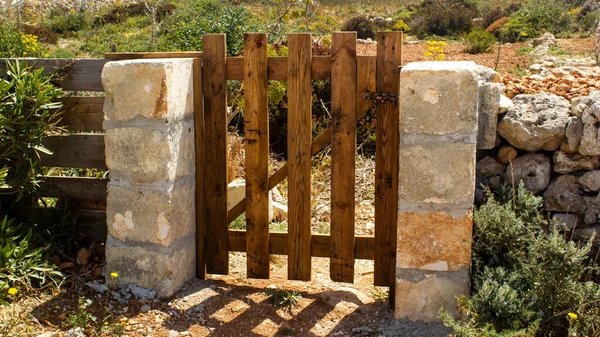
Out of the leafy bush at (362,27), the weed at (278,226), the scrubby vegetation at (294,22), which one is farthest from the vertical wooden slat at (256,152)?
the leafy bush at (362,27)

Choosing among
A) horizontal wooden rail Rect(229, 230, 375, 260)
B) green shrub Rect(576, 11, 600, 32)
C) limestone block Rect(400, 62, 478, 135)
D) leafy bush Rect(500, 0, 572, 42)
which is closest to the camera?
limestone block Rect(400, 62, 478, 135)

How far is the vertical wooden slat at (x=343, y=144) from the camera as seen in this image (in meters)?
3.69

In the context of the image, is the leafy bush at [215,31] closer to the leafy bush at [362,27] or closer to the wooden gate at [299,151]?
the wooden gate at [299,151]

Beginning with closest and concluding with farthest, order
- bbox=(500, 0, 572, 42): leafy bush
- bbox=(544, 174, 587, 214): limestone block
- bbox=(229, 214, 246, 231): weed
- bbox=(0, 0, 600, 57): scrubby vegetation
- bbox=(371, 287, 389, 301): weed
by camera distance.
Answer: bbox=(544, 174, 587, 214): limestone block, bbox=(371, 287, 389, 301): weed, bbox=(229, 214, 246, 231): weed, bbox=(0, 0, 600, 57): scrubby vegetation, bbox=(500, 0, 572, 42): leafy bush

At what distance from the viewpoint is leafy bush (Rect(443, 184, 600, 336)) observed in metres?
3.12

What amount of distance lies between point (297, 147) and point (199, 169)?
0.70 metres

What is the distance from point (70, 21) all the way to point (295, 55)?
21506mm

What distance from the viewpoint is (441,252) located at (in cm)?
347

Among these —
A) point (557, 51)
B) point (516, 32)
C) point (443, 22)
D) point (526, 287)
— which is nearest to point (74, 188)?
point (526, 287)

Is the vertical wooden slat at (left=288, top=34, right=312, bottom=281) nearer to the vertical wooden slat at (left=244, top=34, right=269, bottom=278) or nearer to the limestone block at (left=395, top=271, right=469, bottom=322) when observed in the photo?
the vertical wooden slat at (left=244, top=34, right=269, bottom=278)

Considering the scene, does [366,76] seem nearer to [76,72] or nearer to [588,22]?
[76,72]

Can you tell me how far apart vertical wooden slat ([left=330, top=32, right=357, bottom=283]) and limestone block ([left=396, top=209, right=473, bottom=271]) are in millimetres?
445

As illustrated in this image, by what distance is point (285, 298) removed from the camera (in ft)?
12.8

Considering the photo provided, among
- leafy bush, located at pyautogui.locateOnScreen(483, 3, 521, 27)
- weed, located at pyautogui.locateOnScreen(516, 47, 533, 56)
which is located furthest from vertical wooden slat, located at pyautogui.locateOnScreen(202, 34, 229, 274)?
leafy bush, located at pyautogui.locateOnScreen(483, 3, 521, 27)
